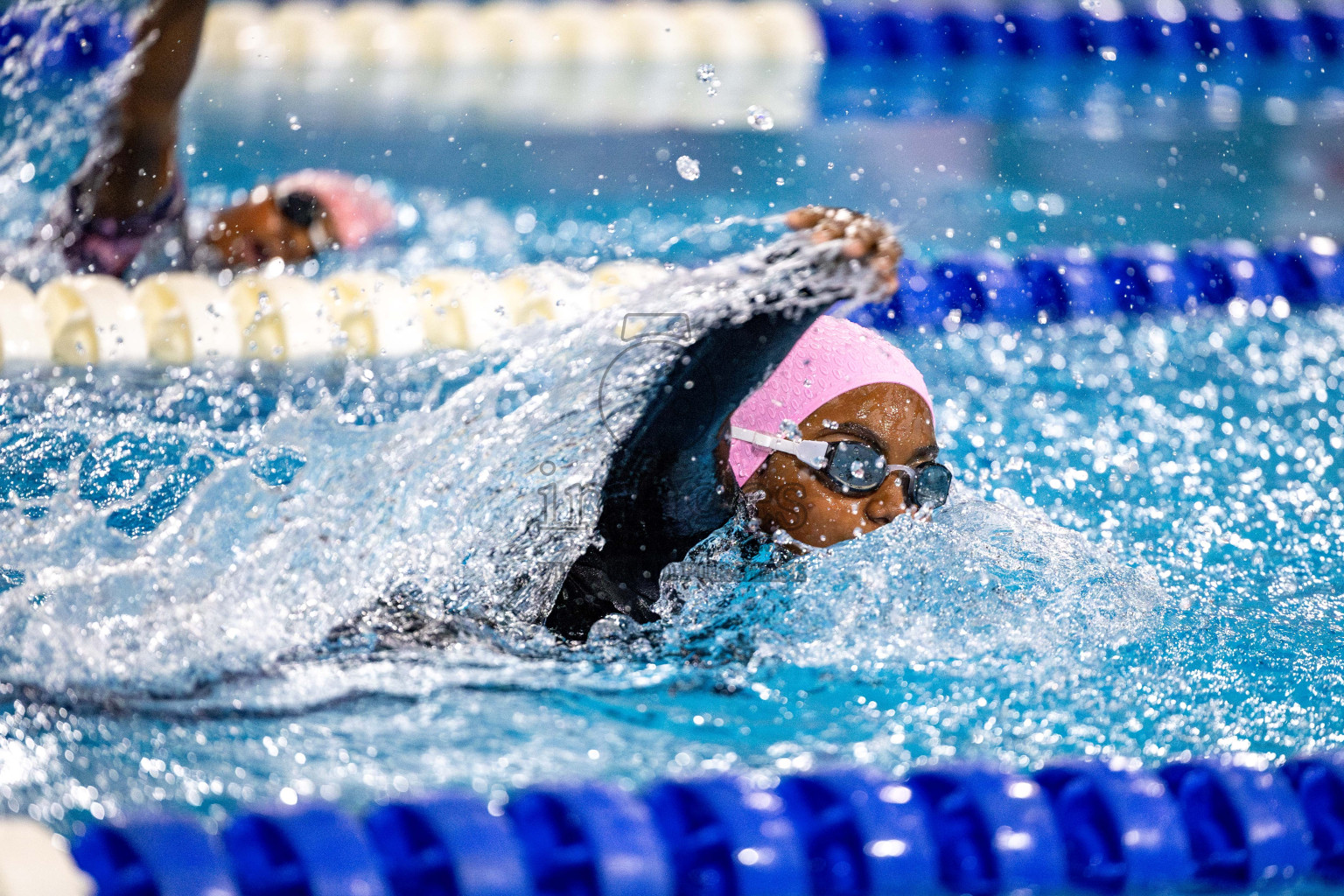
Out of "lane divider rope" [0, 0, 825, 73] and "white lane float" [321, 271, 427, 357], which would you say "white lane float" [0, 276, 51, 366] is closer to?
"white lane float" [321, 271, 427, 357]

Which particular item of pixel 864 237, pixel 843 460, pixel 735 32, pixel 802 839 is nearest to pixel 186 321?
pixel 843 460

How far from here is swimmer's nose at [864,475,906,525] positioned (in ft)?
6.59

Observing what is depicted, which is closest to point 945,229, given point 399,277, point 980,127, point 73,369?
point 980,127

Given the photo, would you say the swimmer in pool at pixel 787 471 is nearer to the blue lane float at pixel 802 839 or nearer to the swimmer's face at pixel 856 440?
the swimmer's face at pixel 856 440

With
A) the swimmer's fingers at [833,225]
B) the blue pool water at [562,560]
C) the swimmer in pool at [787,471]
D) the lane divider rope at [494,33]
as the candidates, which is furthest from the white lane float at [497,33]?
the swimmer's fingers at [833,225]

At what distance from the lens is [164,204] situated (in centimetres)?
325

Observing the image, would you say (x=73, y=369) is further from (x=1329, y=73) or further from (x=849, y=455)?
(x=1329, y=73)

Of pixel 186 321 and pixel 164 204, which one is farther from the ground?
pixel 164 204

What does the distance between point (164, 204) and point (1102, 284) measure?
2.38m

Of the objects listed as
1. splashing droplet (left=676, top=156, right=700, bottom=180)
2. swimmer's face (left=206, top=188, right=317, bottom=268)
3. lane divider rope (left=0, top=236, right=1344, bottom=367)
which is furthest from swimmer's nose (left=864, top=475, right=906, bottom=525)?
splashing droplet (left=676, top=156, right=700, bottom=180)

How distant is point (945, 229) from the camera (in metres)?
4.15

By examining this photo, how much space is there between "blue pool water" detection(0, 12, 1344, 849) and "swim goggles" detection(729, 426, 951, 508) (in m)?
0.15

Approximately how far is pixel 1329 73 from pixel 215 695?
5380 mm

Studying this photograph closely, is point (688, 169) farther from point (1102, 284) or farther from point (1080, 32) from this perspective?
point (1080, 32)
